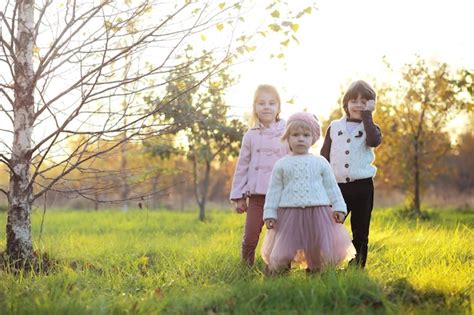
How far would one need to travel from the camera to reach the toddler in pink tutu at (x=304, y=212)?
4262 mm

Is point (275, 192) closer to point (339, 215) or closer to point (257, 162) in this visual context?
point (339, 215)

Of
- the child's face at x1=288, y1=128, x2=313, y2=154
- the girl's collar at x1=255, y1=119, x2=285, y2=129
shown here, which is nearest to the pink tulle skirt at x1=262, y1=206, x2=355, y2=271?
the child's face at x1=288, y1=128, x2=313, y2=154

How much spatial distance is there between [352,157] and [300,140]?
640 mm

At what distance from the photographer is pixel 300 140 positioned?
14.4 feet

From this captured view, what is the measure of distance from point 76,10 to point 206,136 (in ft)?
24.5

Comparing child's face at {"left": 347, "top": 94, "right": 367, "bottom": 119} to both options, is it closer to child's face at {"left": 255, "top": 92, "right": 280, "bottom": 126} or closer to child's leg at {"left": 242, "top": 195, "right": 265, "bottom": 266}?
child's face at {"left": 255, "top": 92, "right": 280, "bottom": 126}

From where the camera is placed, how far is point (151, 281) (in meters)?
4.52

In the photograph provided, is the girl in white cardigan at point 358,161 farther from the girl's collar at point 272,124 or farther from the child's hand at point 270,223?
the child's hand at point 270,223

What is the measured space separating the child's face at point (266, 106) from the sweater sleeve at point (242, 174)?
228 mm

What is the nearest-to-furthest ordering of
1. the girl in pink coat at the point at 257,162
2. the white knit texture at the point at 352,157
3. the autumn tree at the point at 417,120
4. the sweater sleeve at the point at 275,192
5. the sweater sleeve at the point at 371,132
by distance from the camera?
1. the sweater sleeve at the point at 275,192
2. the sweater sleeve at the point at 371,132
3. the white knit texture at the point at 352,157
4. the girl in pink coat at the point at 257,162
5. the autumn tree at the point at 417,120

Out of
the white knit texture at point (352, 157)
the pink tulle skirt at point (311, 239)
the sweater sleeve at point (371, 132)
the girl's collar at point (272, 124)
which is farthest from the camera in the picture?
the girl's collar at point (272, 124)

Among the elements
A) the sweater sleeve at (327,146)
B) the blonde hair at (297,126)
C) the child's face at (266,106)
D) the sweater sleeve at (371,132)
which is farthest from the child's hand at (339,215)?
the child's face at (266,106)

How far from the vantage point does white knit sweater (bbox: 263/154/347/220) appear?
4.28 metres

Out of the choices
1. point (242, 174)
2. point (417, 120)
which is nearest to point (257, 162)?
point (242, 174)
